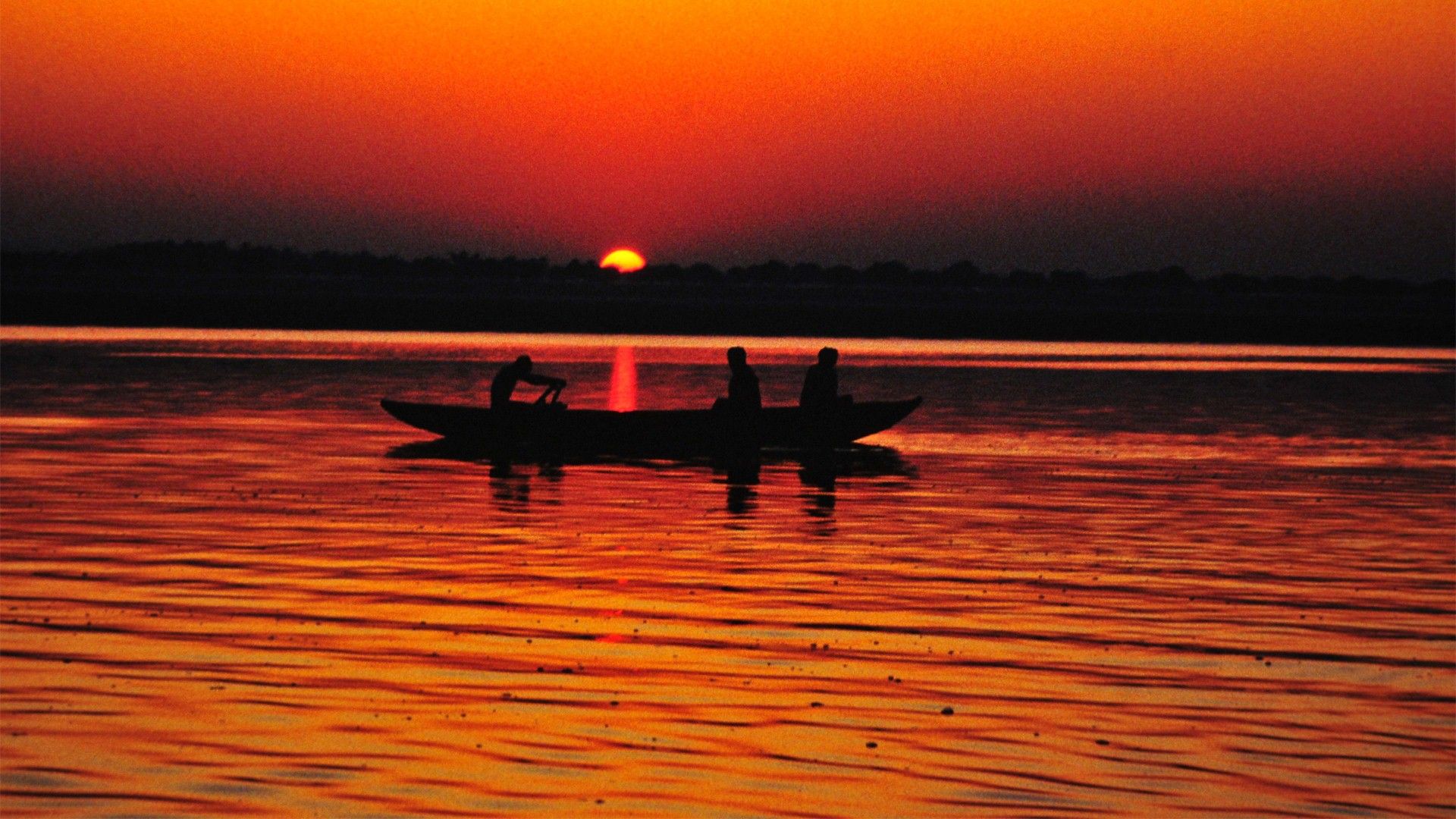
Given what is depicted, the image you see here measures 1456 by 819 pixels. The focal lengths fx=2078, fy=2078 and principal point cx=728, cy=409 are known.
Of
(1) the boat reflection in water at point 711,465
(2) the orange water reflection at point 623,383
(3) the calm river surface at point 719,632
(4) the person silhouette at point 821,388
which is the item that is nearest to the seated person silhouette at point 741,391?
(1) the boat reflection in water at point 711,465

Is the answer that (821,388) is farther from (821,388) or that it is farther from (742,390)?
(742,390)

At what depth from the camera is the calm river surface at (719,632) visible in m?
10.8

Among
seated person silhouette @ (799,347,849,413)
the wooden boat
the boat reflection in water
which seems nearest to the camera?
the boat reflection in water

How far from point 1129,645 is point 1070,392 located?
4210cm

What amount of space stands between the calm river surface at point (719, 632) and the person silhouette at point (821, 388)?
3.62ft

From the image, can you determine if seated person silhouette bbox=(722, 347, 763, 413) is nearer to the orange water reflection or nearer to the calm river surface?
the calm river surface

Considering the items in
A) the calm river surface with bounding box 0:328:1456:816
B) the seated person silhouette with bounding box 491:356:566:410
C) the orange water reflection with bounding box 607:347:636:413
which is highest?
the seated person silhouette with bounding box 491:356:566:410

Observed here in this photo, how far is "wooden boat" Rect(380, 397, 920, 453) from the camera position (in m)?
32.6

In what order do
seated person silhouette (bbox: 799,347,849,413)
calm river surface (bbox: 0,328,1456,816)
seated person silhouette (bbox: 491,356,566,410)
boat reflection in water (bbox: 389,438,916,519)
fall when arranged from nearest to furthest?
calm river surface (bbox: 0,328,1456,816)
boat reflection in water (bbox: 389,438,916,519)
seated person silhouette (bbox: 491,356,566,410)
seated person silhouette (bbox: 799,347,849,413)

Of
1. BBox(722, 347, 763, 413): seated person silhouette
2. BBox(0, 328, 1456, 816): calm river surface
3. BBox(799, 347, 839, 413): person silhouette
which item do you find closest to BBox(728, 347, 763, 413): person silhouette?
BBox(722, 347, 763, 413): seated person silhouette

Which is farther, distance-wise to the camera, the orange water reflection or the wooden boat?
the orange water reflection

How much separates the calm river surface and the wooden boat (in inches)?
37.4

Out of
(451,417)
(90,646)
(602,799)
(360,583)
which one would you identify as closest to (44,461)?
(451,417)

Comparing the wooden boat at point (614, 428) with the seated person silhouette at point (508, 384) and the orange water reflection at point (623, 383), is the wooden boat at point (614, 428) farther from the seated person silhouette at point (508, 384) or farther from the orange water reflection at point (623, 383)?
the orange water reflection at point (623, 383)
